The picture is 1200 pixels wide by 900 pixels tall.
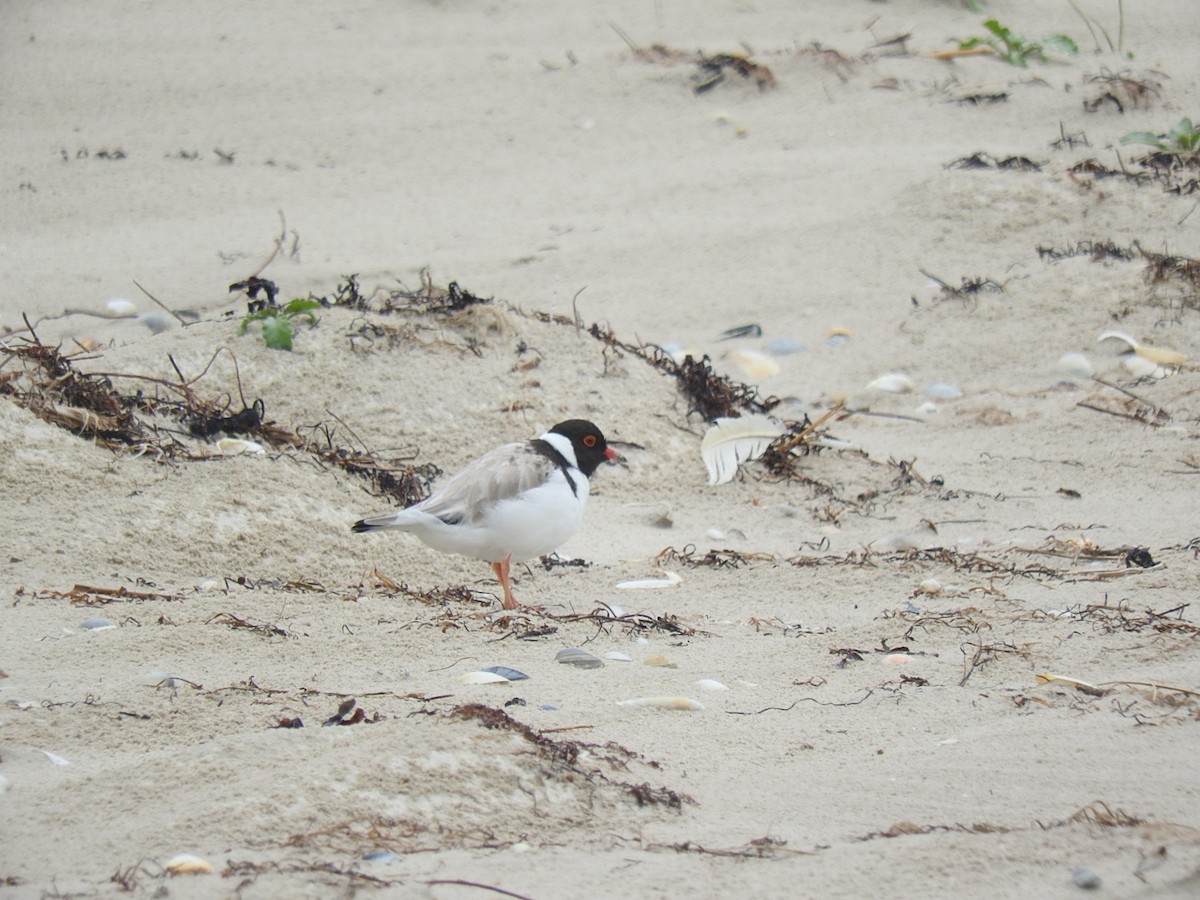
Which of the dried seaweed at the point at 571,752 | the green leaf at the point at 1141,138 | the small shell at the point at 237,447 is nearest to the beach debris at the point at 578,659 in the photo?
the dried seaweed at the point at 571,752

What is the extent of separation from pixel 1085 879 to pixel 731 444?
3523mm

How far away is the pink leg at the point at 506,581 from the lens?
4536 millimetres

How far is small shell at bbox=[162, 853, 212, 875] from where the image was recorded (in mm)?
2447

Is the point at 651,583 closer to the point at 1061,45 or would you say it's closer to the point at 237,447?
the point at 237,447

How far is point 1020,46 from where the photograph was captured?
1009 cm

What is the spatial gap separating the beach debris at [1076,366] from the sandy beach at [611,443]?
0.10 feet

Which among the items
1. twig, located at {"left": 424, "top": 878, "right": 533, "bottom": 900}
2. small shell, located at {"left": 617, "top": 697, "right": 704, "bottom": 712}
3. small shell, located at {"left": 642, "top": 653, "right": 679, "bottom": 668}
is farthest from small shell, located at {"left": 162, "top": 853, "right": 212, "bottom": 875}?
small shell, located at {"left": 642, "top": 653, "right": 679, "bottom": 668}

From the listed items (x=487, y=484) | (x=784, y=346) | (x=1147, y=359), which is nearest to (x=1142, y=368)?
(x=1147, y=359)

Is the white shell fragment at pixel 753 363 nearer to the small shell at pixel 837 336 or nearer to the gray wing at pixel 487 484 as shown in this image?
the small shell at pixel 837 336

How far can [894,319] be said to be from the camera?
7605 millimetres

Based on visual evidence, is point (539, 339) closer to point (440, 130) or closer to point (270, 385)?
point (270, 385)

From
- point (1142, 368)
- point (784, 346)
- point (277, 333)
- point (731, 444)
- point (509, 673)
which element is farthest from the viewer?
point (784, 346)

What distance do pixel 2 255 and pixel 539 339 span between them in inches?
143

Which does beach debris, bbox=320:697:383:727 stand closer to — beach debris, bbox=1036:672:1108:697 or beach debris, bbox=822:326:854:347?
beach debris, bbox=1036:672:1108:697
